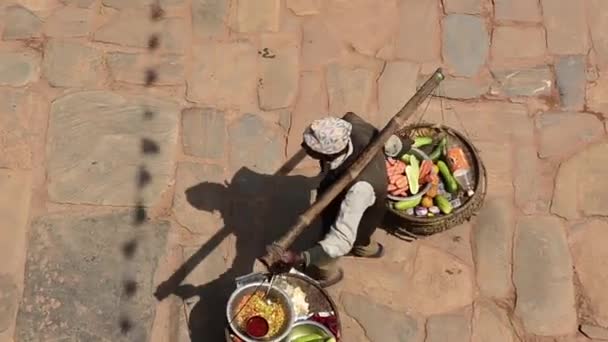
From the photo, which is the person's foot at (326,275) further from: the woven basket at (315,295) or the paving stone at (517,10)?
the paving stone at (517,10)

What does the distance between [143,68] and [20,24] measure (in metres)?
1.22

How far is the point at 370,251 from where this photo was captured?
22.8ft

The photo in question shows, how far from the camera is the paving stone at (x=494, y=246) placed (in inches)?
275

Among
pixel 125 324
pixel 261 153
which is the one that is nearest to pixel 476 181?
pixel 261 153

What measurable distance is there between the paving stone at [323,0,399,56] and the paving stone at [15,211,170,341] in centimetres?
235

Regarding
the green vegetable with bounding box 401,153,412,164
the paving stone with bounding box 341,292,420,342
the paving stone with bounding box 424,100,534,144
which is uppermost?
the paving stone with bounding box 424,100,534,144

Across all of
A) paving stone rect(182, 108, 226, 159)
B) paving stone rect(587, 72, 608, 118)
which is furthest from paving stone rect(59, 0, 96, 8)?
paving stone rect(587, 72, 608, 118)

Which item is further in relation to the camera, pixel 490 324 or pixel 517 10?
pixel 517 10

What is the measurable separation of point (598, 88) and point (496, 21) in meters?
1.07

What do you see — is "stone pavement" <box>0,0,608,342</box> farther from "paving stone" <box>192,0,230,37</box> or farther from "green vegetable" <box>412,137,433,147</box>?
"green vegetable" <box>412,137,433,147</box>

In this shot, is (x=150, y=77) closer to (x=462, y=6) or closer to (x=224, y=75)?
(x=224, y=75)

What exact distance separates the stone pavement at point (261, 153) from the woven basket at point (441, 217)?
0.14 metres

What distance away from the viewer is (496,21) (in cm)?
808

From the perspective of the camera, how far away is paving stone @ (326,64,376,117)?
→ 7.69 metres
